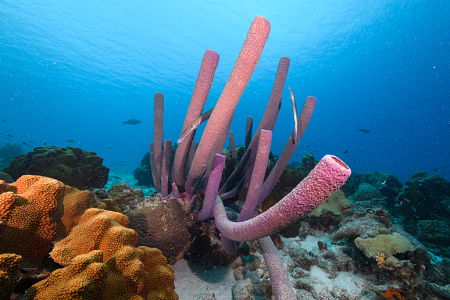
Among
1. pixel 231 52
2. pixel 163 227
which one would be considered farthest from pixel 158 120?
pixel 231 52

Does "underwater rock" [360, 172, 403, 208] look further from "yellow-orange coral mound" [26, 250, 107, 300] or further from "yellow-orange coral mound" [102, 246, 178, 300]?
"yellow-orange coral mound" [26, 250, 107, 300]

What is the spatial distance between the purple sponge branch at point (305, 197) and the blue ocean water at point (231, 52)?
15.2 m

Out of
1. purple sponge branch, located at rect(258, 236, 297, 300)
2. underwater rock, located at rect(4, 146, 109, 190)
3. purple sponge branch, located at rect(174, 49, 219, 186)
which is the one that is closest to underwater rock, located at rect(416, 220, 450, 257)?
purple sponge branch, located at rect(258, 236, 297, 300)

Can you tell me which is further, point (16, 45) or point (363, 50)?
point (363, 50)

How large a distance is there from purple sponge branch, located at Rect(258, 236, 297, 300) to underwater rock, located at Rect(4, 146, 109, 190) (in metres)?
3.90

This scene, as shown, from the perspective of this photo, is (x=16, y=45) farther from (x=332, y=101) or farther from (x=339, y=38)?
(x=332, y=101)

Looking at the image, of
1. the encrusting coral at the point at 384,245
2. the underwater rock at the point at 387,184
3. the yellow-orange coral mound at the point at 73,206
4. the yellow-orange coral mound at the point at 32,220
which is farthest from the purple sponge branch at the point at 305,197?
the underwater rock at the point at 387,184

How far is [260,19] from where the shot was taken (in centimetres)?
138

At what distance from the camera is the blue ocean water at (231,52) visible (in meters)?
21.0

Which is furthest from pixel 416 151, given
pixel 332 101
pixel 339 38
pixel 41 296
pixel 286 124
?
pixel 41 296

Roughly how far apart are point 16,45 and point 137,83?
16807 millimetres

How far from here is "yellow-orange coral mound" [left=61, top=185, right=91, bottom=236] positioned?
153 centimetres

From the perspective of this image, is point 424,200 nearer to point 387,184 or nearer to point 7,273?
point 387,184

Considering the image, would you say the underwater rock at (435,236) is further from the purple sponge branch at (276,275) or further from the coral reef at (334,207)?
the purple sponge branch at (276,275)
